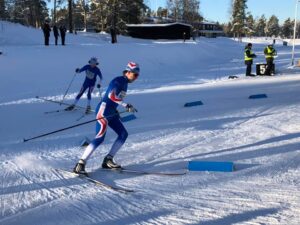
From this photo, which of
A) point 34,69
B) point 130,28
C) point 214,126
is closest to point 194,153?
point 214,126

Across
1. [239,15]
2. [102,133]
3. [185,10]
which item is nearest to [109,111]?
[102,133]

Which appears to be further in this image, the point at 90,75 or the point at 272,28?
the point at 272,28

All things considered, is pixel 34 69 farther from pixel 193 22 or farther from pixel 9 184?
pixel 193 22

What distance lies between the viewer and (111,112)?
621 cm

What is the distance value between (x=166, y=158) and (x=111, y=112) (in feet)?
4.84

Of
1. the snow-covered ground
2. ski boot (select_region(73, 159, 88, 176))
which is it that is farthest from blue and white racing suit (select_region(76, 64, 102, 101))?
ski boot (select_region(73, 159, 88, 176))

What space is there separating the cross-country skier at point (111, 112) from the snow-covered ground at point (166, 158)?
0.92 ft

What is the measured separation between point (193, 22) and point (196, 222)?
239ft

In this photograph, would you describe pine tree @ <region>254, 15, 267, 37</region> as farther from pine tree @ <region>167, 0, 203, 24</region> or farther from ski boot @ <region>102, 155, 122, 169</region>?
ski boot @ <region>102, 155, 122, 169</region>

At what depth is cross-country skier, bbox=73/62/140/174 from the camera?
603cm

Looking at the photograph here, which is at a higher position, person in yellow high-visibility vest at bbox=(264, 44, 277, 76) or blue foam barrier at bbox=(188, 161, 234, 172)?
person in yellow high-visibility vest at bbox=(264, 44, 277, 76)

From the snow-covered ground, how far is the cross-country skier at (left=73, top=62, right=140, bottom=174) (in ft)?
0.92

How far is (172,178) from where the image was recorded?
6012mm

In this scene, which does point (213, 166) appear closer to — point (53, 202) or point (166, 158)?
point (166, 158)
